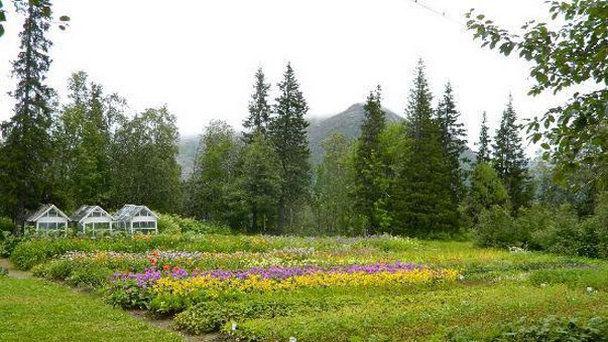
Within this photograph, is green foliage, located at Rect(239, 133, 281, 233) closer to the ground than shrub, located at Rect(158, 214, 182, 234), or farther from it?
farther from it

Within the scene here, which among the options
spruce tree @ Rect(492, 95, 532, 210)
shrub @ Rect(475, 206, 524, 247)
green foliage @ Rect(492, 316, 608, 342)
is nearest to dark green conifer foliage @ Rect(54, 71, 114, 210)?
shrub @ Rect(475, 206, 524, 247)

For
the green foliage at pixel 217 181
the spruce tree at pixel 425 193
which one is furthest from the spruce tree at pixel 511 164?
the green foliage at pixel 217 181

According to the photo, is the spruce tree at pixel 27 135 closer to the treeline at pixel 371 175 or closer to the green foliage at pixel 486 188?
the treeline at pixel 371 175

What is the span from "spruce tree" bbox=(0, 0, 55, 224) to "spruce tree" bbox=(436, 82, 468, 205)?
34.9 m

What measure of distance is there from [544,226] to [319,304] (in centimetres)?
2437

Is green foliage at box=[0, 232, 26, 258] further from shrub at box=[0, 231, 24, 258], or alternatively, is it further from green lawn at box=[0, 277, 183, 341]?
green lawn at box=[0, 277, 183, 341]

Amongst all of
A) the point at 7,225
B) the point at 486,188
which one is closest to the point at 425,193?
the point at 486,188

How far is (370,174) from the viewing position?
46406 millimetres

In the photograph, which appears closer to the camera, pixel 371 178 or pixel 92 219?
pixel 92 219

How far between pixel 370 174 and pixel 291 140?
10121 mm

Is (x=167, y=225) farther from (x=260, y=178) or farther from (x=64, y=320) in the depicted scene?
(x=64, y=320)

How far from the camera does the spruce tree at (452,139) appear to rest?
50906mm

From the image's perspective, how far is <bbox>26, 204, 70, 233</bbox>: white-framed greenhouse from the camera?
110 feet

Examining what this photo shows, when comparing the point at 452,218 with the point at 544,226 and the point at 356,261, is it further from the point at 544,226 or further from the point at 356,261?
the point at 356,261
